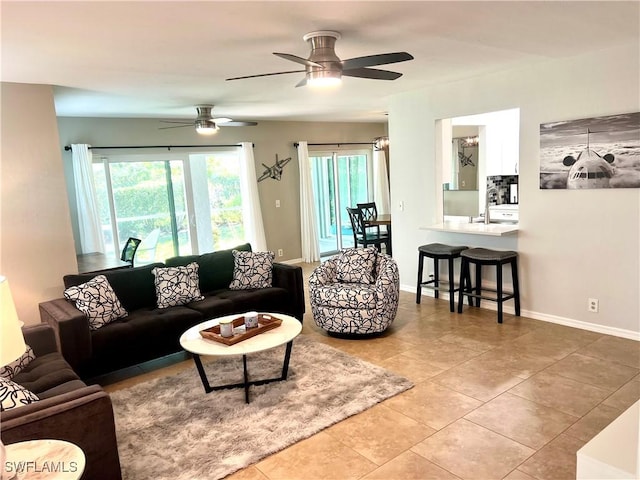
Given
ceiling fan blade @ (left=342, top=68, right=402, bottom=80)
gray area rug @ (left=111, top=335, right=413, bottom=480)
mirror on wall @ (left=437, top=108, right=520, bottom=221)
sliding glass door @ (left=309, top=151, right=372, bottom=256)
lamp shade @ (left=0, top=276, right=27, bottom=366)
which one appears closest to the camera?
lamp shade @ (left=0, top=276, right=27, bottom=366)

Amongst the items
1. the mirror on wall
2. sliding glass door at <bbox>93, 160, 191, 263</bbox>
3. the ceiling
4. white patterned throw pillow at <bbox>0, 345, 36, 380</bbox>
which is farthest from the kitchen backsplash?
white patterned throw pillow at <bbox>0, 345, 36, 380</bbox>

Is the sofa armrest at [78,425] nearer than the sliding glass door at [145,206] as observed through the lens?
Yes

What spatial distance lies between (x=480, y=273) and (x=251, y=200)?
12.8 feet

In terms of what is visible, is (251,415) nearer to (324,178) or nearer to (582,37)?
(582,37)

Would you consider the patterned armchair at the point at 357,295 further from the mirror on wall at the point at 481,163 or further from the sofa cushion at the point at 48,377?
the sofa cushion at the point at 48,377

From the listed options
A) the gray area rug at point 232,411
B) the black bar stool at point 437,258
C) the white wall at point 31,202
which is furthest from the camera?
the black bar stool at point 437,258

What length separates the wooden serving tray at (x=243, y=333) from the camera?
10.6 ft

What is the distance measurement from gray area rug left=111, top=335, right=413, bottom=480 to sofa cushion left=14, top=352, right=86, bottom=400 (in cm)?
48

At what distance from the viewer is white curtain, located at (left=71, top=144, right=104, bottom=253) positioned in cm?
579

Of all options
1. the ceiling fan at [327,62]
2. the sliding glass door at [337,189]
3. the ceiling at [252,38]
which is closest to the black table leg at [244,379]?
the ceiling fan at [327,62]

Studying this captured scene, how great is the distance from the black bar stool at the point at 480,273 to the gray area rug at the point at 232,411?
167 cm

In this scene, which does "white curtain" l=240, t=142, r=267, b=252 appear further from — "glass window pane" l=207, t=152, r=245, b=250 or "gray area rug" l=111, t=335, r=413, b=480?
"gray area rug" l=111, t=335, r=413, b=480

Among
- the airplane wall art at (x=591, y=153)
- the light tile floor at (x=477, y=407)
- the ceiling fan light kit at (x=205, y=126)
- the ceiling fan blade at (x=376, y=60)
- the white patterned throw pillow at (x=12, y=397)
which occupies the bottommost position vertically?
the light tile floor at (x=477, y=407)

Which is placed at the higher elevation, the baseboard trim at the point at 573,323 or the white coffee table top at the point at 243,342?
the white coffee table top at the point at 243,342
